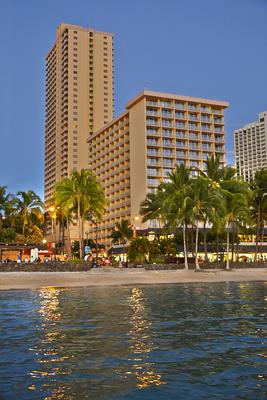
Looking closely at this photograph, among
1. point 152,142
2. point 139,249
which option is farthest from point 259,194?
point 152,142

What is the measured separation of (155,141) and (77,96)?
234 ft

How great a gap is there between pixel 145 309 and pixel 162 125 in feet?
328

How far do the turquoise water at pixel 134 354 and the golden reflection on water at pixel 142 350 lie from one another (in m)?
0.02

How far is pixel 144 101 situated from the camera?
112m

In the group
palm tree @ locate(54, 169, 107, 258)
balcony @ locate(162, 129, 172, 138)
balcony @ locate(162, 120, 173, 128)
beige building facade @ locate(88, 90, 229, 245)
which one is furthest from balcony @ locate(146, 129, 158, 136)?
palm tree @ locate(54, 169, 107, 258)

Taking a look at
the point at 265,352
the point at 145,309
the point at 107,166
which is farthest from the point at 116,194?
the point at 265,352

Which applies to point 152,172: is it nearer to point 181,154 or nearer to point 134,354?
point 181,154

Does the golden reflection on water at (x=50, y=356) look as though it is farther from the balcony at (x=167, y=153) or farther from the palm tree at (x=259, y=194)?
the balcony at (x=167, y=153)

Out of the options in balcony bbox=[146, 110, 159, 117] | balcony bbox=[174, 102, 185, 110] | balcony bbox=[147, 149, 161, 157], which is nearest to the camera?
balcony bbox=[147, 149, 161, 157]

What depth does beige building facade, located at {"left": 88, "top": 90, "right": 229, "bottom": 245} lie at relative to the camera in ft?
366

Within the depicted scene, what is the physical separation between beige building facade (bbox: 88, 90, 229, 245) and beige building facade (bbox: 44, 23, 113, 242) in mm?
44502

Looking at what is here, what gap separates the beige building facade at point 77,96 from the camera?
16975cm

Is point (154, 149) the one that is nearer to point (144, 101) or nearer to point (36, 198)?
point (144, 101)

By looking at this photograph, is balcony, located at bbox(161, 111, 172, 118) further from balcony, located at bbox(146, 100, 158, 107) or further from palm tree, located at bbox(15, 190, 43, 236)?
palm tree, located at bbox(15, 190, 43, 236)
